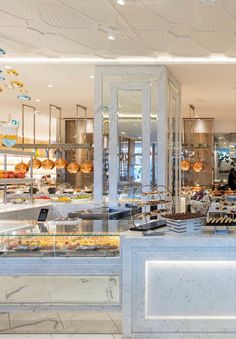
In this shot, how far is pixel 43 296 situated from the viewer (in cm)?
401

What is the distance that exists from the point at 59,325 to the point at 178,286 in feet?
3.91

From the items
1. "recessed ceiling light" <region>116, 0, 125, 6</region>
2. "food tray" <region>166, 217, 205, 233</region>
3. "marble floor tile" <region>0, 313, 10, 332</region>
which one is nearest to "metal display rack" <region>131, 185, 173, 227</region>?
"food tray" <region>166, 217, 205, 233</region>

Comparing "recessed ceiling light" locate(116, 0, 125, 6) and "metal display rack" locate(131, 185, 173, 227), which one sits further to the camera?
"recessed ceiling light" locate(116, 0, 125, 6)

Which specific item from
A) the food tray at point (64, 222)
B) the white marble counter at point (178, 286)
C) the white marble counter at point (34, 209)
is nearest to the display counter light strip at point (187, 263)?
the white marble counter at point (178, 286)

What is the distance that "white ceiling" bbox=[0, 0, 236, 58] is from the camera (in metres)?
5.23

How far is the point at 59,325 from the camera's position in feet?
13.6

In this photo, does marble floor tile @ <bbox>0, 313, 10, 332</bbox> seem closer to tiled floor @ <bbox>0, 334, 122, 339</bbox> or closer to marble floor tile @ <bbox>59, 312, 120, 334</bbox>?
tiled floor @ <bbox>0, 334, 122, 339</bbox>

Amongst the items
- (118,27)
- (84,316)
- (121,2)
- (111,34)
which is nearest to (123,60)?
(111,34)

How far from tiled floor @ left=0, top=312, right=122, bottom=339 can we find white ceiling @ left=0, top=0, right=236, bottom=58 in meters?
3.43

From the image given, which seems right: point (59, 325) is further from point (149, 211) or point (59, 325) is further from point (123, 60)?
point (123, 60)

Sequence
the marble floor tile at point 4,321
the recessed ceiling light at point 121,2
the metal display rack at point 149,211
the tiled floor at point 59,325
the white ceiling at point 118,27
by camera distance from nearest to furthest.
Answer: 1. the tiled floor at point 59,325
2. the marble floor tile at point 4,321
3. the metal display rack at point 149,211
4. the recessed ceiling light at point 121,2
5. the white ceiling at point 118,27

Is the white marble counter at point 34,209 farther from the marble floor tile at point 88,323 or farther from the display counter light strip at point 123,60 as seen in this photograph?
the display counter light strip at point 123,60

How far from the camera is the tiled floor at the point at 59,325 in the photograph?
3941 mm

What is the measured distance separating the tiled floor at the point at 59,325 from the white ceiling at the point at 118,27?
3.43 meters
